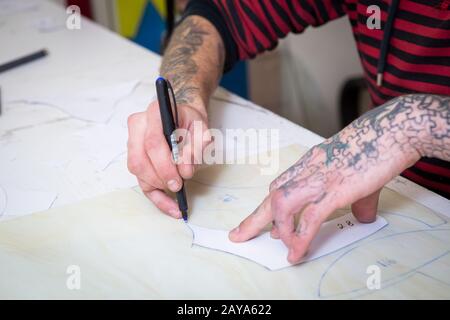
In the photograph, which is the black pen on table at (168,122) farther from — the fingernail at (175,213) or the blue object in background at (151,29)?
the blue object in background at (151,29)

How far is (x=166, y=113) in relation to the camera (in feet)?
2.18

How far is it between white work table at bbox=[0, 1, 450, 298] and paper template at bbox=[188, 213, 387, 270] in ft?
0.24

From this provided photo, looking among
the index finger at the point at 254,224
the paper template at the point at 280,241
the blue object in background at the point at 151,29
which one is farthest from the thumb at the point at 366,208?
the blue object in background at the point at 151,29

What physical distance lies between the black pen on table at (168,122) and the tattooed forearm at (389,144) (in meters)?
0.14

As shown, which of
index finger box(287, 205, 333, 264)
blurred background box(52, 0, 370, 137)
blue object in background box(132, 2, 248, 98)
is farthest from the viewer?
blue object in background box(132, 2, 248, 98)

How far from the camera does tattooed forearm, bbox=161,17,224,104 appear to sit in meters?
0.86

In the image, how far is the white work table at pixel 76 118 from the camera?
73cm

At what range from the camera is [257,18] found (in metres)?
1.04

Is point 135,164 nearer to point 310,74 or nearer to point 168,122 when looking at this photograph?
point 168,122

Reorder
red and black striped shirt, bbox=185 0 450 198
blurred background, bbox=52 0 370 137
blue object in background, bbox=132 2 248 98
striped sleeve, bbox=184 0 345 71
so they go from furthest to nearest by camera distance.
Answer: blue object in background, bbox=132 2 248 98, blurred background, bbox=52 0 370 137, striped sleeve, bbox=184 0 345 71, red and black striped shirt, bbox=185 0 450 198

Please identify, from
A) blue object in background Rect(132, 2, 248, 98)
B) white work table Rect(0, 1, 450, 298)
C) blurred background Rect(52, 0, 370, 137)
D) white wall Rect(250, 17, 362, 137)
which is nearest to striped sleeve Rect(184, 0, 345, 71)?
white work table Rect(0, 1, 450, 298)

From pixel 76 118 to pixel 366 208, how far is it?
1.82 ft

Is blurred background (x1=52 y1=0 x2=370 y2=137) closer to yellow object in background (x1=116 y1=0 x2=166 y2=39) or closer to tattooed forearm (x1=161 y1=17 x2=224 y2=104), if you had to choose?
yellow object in background (x1=116 y1=0 x2=166 y2=39)

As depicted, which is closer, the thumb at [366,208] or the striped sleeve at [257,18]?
the thumb at [366,208]
